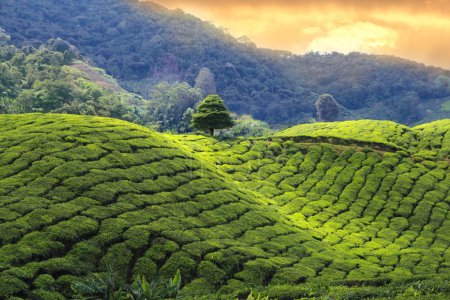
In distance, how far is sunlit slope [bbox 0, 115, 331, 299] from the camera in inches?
1427

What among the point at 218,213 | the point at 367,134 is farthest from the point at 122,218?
the point at 367,134

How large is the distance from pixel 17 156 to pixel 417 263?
36.8 meters

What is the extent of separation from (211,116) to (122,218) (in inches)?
1756

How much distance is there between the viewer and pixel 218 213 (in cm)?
4916

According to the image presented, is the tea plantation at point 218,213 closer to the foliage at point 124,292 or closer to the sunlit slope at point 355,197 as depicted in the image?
the sunlit slope at point 355,197

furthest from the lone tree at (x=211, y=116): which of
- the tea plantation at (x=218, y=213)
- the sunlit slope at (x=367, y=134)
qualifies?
the sunlit slope at (x=367, y=134)

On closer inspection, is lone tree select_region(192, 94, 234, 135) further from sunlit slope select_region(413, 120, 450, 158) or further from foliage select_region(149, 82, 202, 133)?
foliage select_region(149, 82, 202, 133)

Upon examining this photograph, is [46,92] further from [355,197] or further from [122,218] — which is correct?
[122,218]

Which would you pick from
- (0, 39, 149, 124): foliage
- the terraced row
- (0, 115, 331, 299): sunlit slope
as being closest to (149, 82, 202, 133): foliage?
(0, 39, 149, 124): foliage

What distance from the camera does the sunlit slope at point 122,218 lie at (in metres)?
36.2

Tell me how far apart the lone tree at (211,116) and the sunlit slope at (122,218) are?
24.7 meters

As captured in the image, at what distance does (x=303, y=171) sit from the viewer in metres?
71.3

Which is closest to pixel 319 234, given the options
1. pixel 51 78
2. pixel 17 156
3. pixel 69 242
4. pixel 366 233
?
pixel 366 233

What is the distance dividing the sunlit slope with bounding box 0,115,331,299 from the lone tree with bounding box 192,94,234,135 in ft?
81.0
